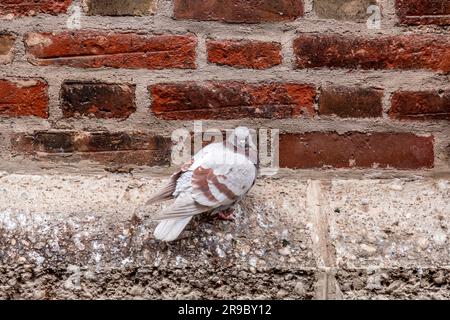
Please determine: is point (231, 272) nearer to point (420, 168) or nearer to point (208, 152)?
point (208, 152)

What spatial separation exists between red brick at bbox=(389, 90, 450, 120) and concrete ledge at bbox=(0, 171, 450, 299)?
0.43 feet

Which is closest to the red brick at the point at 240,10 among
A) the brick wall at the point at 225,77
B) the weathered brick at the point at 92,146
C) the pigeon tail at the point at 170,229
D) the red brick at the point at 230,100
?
the brick wall at the point at 225,77

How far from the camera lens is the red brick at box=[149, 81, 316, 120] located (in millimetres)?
992

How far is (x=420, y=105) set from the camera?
1.00 metres

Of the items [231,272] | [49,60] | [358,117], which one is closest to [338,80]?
[358,117]

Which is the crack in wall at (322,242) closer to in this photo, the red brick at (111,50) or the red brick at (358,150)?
the red brick at (358,150)

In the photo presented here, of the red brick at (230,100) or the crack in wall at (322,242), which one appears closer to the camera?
the crack in wall at (322,242)

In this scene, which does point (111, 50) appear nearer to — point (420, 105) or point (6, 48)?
point (6, 48)

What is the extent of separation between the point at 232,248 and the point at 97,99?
1.09 ft

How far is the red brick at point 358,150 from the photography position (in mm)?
1016

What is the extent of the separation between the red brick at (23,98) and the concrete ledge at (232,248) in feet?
0.39

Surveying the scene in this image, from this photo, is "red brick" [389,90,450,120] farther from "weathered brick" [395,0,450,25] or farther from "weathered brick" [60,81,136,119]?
"weathered brick" [60,81,136,119]

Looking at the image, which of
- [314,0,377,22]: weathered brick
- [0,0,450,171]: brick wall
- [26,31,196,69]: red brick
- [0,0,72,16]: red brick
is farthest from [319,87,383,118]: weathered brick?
[0,0,72,16]: red brick

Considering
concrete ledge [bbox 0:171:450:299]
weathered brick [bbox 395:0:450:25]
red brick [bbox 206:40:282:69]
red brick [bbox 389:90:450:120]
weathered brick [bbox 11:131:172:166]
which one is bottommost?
concrete ledge [bbox 0:171:450:299]
